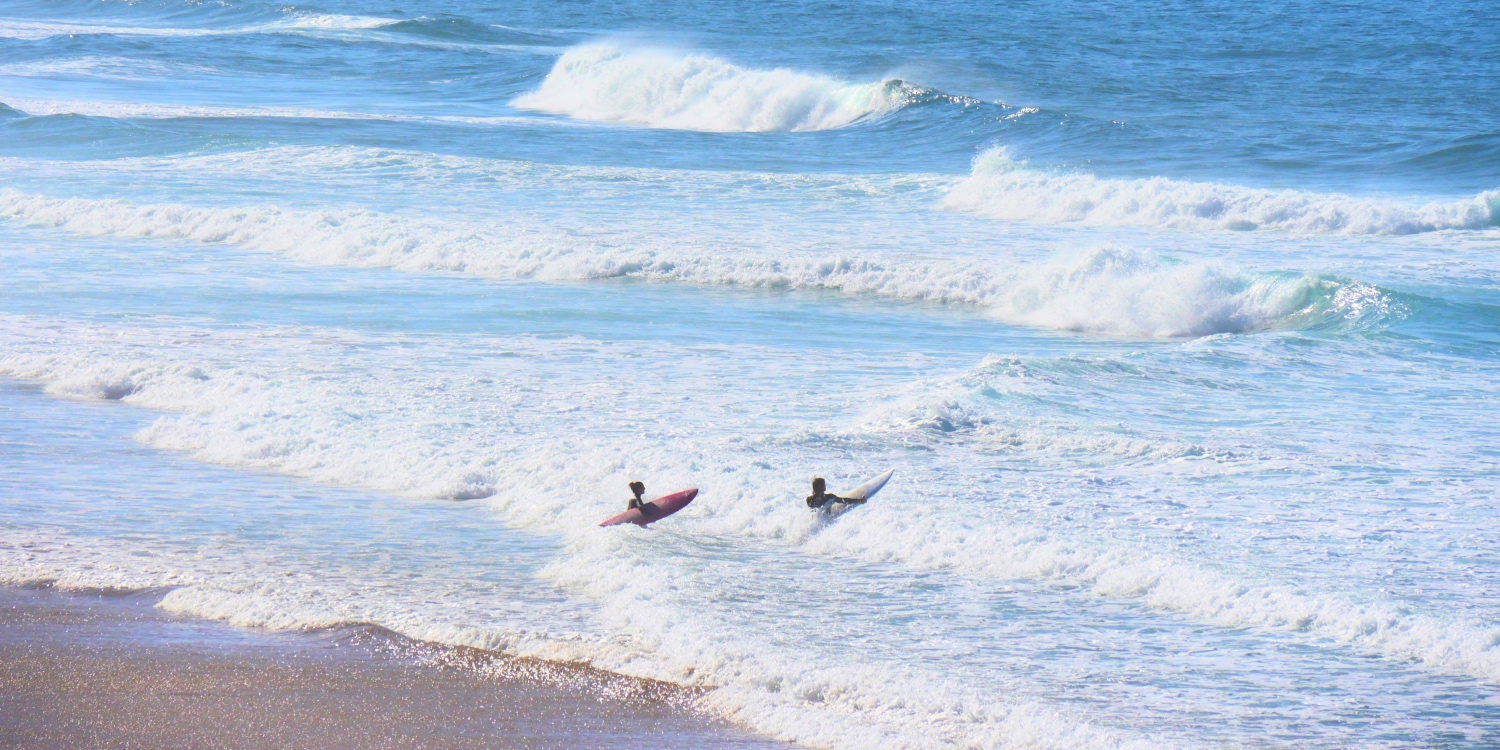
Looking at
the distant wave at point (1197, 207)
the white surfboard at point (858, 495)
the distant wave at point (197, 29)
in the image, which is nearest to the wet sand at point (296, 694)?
the white surfboard at point (858, 495)

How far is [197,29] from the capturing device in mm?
50812

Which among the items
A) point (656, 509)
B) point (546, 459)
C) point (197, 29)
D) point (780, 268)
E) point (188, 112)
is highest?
point (197, 29)

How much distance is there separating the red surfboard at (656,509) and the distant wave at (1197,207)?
12254 millimetres

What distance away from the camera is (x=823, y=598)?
227 inches

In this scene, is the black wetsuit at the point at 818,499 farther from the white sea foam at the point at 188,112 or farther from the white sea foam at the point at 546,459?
the white sea foam at the point at 188,112

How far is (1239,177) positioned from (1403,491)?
15208 millimetres

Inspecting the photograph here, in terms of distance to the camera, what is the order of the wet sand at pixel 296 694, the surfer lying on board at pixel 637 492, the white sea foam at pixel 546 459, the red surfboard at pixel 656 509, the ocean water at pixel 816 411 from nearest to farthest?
the wet sand at pixel 296 694 < the ocean water at pixel 816 411 < the white sea foam at pixel 546 459 < the surfer lying on board at pixel 637 492 < the red surfboard at pixel 656 509

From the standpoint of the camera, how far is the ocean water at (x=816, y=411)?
525cm

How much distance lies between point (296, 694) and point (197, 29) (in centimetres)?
5087

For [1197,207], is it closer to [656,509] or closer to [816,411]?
[816,411]

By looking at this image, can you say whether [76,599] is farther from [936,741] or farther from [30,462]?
[936,741]

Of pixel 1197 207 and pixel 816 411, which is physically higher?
pixel 816 411


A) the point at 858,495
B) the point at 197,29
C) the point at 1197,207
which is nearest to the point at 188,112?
the point at 1197,207

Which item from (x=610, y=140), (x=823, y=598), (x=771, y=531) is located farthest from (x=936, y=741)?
(x=610, y=140)
